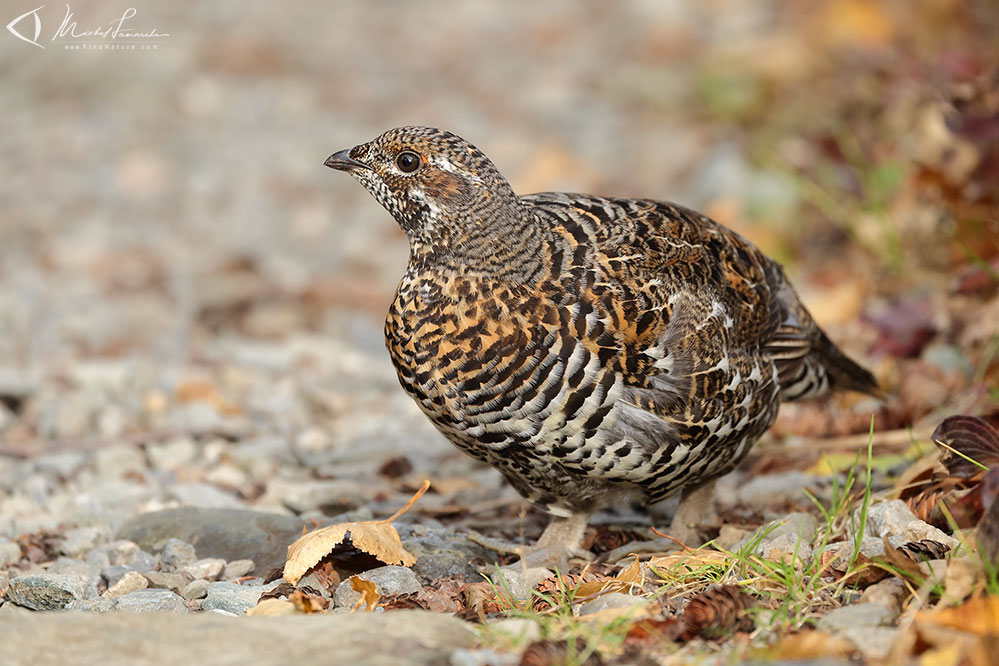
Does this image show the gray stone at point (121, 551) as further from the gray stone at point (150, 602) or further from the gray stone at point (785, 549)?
the gray stone at point (785, 549)

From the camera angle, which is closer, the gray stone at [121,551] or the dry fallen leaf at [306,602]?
the dry fallen leaf at [306,602]

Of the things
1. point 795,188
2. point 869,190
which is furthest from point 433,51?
point 869,190

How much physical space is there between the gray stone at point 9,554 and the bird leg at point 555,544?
162 centimetres

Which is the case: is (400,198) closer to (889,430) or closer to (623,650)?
(623,650)

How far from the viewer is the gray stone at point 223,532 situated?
4266 mm

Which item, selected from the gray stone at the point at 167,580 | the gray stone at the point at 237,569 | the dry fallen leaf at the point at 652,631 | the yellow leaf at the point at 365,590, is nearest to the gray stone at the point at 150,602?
the gray stone at the point at 167,580

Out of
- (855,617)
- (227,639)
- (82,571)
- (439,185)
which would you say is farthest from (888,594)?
(82,571)

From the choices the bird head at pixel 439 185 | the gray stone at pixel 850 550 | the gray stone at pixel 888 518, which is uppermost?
the bird head at pixel 439 185

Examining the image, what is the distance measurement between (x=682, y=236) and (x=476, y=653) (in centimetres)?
195

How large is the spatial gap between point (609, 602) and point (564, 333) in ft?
2.86

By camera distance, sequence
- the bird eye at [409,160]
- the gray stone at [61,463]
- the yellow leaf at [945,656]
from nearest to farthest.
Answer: the yellow leaf at [945,656], the bird eye at [409,160], the gray stone at [61,463]

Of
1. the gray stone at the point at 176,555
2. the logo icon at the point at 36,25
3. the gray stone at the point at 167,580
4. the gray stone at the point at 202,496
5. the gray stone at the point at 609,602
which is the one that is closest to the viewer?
the gray stone at the point at 609,602

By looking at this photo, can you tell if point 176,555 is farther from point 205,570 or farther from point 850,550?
point 850,550

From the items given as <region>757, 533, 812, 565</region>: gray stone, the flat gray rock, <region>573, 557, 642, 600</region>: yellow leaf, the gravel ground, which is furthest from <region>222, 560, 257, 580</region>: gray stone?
Answer: <region>757, 533, 812, 565</region>: gray stone
